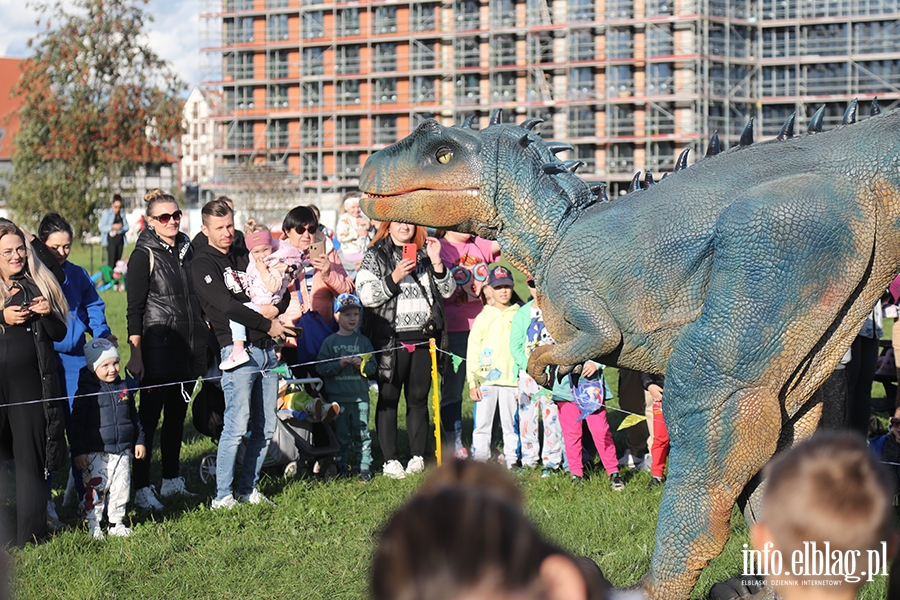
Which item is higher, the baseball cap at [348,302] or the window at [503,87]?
the window at [503,87]

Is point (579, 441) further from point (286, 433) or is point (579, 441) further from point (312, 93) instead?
point (312, 93)

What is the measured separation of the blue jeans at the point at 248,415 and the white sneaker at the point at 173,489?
464mm

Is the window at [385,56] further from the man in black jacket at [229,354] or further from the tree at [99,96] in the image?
the man in black jacket at [229,354]

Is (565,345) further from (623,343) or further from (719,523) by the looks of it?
(719,523)

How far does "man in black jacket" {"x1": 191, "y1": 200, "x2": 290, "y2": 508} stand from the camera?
681 centimetres

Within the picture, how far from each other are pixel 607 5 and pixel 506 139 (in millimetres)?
50595

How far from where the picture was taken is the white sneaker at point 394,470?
7648mm

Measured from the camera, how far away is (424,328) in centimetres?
777

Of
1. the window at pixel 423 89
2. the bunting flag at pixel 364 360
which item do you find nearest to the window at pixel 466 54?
the window at pixel 423 89

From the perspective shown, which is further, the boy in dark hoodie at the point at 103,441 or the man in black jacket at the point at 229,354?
the man in black jacket at the point at 229,354

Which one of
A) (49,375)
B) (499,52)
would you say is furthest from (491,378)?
(499,52)

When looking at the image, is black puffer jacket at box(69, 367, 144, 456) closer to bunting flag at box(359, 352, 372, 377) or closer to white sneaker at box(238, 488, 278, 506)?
white sneaker at box(238, 488, 278, 506)

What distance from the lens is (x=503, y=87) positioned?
180ft

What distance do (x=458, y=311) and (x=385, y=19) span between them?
5116cm
